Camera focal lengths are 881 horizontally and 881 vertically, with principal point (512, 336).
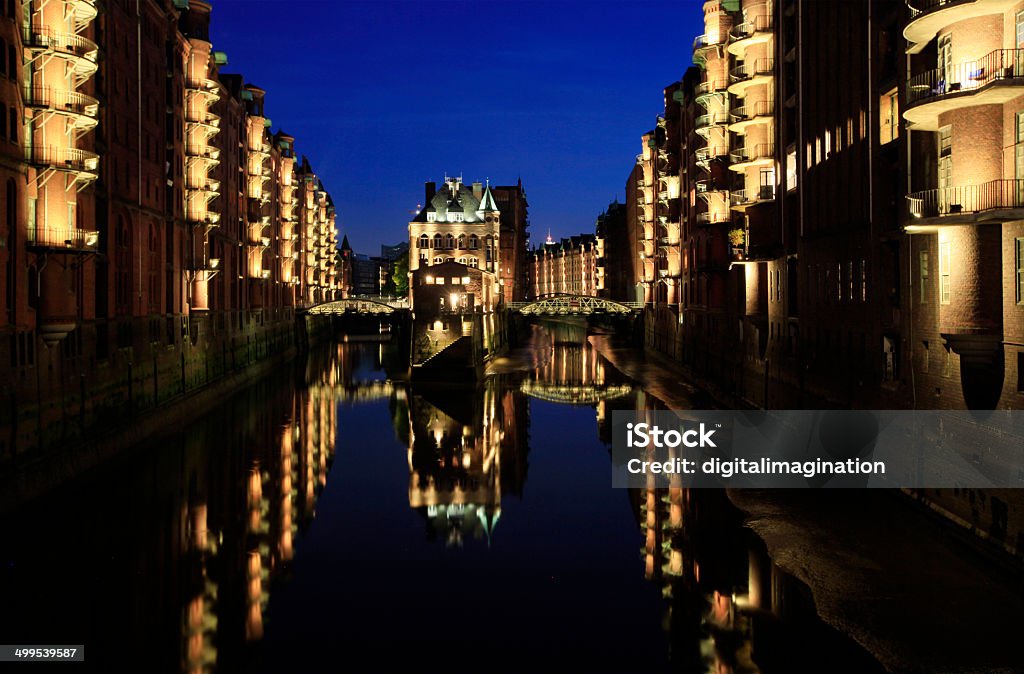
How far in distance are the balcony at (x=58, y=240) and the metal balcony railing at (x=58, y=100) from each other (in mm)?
3766

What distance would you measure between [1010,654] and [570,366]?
60485 millimetres

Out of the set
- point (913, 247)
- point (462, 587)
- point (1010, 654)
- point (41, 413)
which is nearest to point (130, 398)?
point (41, 413)

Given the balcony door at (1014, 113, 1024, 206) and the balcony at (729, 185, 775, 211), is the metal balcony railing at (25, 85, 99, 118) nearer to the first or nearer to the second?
the balcony door at (1014, 113, 1024, 206)

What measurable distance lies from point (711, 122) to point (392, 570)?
123ft

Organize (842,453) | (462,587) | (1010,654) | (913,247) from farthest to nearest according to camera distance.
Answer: (842,453)
(913,247)
(462,587)
(1010,654)

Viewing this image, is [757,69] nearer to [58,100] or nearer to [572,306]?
[58,100]

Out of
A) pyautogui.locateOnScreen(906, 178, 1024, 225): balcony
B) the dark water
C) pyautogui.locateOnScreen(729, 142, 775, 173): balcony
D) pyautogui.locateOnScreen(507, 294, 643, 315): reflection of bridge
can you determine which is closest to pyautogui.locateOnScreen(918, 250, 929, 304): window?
pyautogui.locateOnScreen(906, 178, 1024, 225): balcony

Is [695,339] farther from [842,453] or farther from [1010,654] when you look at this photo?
[1010,654]

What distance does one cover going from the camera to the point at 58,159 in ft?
91.8

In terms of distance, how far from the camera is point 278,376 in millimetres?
65125

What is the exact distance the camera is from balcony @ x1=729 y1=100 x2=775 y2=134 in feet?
143

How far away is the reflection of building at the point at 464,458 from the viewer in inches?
1048

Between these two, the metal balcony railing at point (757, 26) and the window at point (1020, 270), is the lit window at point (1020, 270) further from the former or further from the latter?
the metal balcony railing at point (757, 26)

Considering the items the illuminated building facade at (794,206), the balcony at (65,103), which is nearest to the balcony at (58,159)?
the balcony at (65,103)
